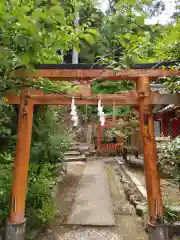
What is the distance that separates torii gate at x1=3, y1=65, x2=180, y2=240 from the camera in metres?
2.95

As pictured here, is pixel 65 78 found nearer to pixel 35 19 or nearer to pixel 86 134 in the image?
pixel 35 19

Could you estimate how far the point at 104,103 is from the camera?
3.17 m

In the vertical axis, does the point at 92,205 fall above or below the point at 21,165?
below

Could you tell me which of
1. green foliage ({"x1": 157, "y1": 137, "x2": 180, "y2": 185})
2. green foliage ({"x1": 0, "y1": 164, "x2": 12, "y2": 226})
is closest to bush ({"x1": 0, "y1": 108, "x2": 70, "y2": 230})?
green foliage ({"x1": 0, "y1": 164, "x2": 12, "y2": 226})

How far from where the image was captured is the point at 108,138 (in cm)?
1509

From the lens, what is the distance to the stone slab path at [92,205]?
155 inches

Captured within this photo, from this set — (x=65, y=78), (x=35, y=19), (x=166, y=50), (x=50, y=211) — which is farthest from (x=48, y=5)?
(x=50, y=211)

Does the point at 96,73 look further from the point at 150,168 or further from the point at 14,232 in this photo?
the point at 14,232

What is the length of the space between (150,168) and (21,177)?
6.85 feet

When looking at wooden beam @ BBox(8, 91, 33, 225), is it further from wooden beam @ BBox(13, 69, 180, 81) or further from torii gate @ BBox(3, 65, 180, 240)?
wooden beam @ BBox(13, 69, 180, 81)

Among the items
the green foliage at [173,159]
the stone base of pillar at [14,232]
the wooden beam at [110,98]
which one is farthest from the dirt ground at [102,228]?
the wooden beam at [110,98]

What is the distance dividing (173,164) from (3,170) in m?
3.33

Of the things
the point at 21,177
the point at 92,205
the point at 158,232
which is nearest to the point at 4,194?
the point at 21,177

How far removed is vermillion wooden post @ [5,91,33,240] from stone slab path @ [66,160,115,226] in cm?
126
